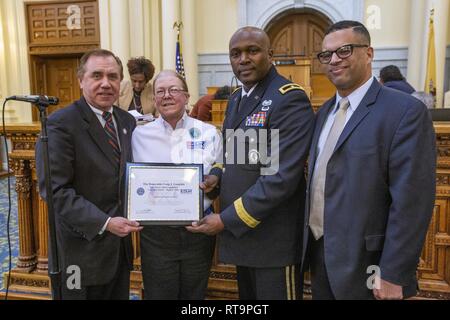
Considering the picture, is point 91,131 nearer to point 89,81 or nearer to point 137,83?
point 89,81

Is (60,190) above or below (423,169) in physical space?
below

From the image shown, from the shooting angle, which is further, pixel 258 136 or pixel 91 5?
pixel 91 5

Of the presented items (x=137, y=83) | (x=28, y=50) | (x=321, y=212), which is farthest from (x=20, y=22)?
(x=321, y=212)

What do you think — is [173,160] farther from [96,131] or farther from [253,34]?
[253,34]

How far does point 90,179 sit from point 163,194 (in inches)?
12.3

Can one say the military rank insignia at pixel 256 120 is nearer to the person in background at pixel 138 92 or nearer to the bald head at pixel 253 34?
the bald head at pixel 253 34

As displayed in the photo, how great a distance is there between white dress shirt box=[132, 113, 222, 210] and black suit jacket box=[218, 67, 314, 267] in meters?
0.14

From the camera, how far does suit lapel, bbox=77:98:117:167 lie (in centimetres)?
166

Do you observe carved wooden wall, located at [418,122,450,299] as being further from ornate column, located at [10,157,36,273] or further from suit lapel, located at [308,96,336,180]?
ornate column, located at [10,157,36,273]

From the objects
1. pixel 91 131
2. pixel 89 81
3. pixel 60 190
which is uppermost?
pixel 89 81

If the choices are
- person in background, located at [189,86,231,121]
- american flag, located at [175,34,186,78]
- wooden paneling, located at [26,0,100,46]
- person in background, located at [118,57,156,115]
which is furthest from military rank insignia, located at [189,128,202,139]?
wooden paneling, located at [26,0,100,46]

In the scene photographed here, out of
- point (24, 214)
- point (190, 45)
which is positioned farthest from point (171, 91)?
point (190, 45)

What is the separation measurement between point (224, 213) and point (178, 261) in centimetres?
40

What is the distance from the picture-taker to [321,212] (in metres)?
1.52
